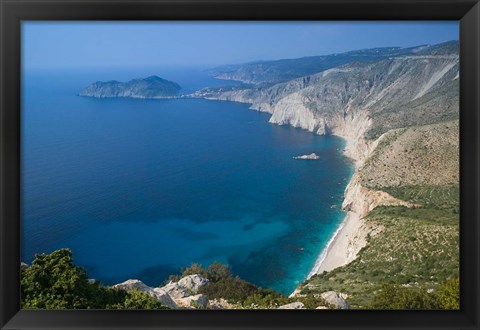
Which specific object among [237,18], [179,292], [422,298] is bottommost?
[179,292]

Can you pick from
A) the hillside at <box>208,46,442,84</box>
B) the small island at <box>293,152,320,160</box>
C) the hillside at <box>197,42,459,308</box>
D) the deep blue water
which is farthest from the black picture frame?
the small island at <box>293,152,320,160</box>

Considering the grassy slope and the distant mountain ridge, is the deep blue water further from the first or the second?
the grassy slope

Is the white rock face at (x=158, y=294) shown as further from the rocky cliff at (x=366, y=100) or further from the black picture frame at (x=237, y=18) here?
the rocky cliff at (x=366, y=100)

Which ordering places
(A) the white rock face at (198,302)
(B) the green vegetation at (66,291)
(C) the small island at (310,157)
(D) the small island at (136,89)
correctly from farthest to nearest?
(C) the small island at (310,157) < (D) the small island at (136,89) < (A) the white rock face at (198,302) < (B) the green vegetation at (66,291)

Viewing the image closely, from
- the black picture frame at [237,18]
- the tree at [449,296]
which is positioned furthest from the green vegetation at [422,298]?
the black picture frame at [237,18]

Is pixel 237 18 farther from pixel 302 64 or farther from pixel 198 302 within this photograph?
pixel 302 64

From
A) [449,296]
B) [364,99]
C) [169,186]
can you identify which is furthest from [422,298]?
[364,99]
